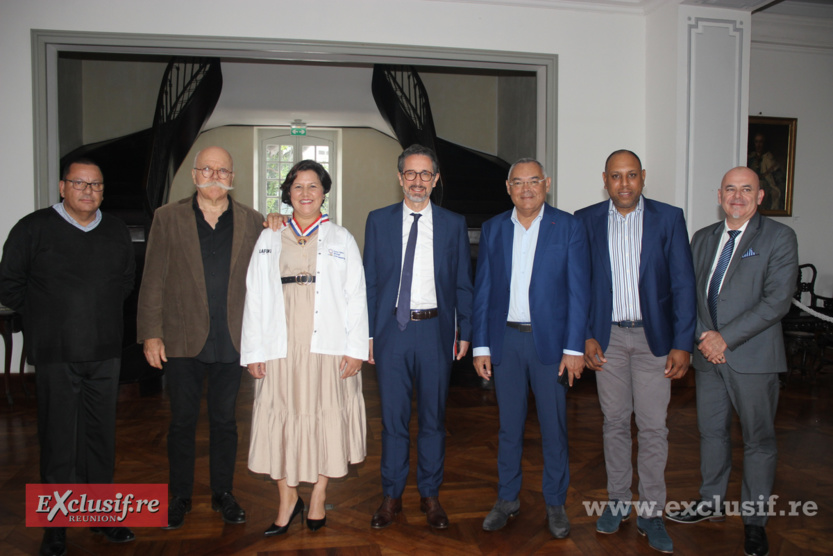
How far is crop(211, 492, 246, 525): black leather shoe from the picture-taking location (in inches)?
109

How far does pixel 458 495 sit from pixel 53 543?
189cm

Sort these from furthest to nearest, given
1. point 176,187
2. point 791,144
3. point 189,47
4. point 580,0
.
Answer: point 176,187 → point 791,144 → point 580,0 → point 189,47

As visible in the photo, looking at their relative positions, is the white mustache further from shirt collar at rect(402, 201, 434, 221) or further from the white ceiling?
the white ceiling

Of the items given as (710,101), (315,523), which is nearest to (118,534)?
(315,523)

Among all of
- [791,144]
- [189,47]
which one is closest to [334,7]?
[189,47]

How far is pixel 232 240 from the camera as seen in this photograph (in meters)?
2.72

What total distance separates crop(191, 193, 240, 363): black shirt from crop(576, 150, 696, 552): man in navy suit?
1.68 meters

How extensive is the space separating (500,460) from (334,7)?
400 centimetres

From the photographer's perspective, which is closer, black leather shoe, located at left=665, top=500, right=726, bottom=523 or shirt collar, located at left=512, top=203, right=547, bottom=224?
Answer: shirt collar, located at left=512, top=203, right=547, bottom=224

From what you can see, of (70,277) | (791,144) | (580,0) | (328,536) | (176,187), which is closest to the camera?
(70,277)

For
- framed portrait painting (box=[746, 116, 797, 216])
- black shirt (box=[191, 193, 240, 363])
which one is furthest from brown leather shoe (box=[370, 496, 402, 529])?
framed portrait painting (box=[746, 116, 797, 216])

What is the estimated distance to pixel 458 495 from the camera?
3.12 metres

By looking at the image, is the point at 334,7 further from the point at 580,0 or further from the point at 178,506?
the point at 178,506

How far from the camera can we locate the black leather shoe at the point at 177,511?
8.87ft
